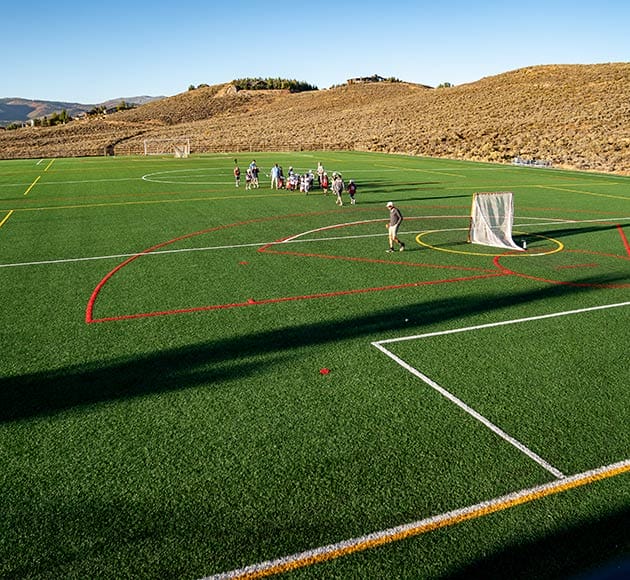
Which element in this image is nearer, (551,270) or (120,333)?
(120,333)

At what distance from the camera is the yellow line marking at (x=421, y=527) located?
17.4ft

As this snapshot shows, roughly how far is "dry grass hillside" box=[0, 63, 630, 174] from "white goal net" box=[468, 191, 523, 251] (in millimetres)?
32021

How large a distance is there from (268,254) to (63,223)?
10899mm

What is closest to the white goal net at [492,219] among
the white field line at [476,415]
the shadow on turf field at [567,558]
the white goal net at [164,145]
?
the white field line at [476,415]

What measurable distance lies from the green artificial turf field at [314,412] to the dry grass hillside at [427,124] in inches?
1539

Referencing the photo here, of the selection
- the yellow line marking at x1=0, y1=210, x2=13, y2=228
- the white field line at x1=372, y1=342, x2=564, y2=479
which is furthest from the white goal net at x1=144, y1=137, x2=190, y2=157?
the white field line at x1=372, y1=342, x2=564, y2=479

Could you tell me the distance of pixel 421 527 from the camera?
19.0 feet

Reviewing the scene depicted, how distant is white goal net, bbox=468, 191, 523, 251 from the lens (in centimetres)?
1841

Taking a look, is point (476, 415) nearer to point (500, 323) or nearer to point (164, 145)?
point (500, 323)

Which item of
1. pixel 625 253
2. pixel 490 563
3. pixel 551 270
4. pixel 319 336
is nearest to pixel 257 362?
pixel 319 336

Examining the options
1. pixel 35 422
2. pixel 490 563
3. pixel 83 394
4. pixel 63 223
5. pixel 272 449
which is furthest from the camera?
pixel 63 223

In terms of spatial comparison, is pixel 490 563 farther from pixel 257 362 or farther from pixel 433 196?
pixel 433 196

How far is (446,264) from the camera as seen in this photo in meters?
16.2

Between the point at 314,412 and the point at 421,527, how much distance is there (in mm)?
2574
